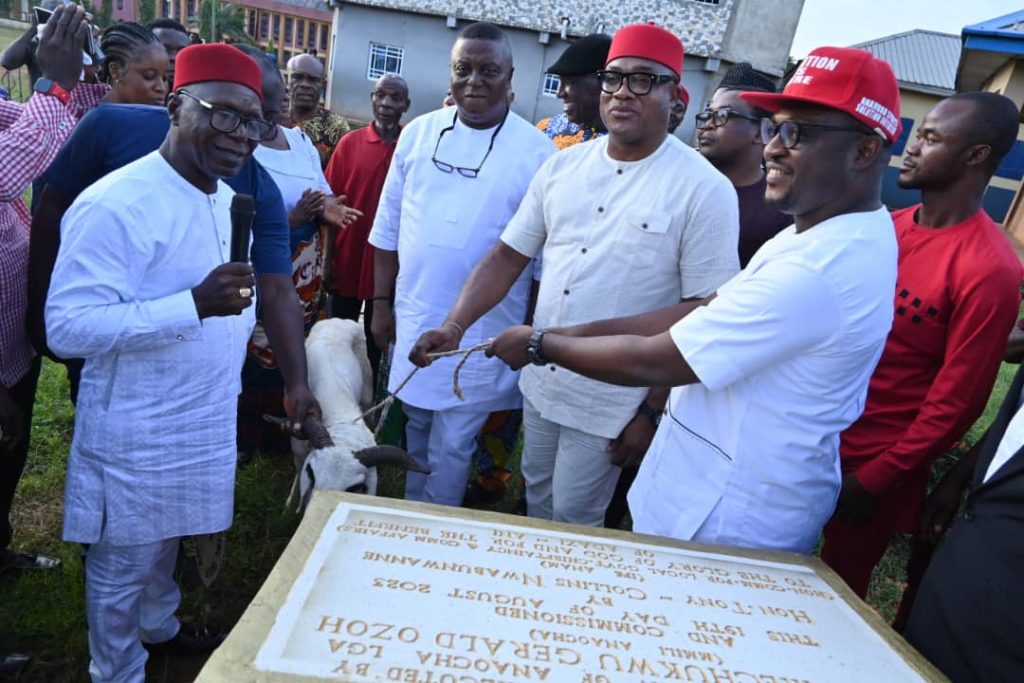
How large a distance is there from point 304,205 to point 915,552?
11.9 feet

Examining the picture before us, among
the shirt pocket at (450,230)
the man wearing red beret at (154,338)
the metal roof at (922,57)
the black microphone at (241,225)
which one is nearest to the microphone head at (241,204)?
the black microphone at (241,225)

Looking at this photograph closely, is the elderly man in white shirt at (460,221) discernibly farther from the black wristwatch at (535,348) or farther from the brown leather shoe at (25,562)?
the brown leather shoe at (25,562)

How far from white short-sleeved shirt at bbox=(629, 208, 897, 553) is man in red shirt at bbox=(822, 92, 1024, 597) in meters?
0.62

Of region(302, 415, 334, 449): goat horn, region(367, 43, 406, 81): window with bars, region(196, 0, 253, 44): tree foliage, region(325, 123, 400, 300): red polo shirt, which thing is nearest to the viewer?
region(302, 415, 334, 449): goat horn

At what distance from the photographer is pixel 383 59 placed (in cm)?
2509

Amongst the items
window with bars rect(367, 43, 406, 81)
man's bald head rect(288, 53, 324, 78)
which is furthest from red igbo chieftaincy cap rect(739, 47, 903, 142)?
window with bars rect(367, 43, 406, 81)

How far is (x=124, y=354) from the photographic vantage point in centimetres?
206

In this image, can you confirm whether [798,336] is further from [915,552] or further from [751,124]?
[751,124]

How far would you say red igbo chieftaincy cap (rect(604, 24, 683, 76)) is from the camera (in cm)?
255

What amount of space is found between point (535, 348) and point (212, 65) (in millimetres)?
1348

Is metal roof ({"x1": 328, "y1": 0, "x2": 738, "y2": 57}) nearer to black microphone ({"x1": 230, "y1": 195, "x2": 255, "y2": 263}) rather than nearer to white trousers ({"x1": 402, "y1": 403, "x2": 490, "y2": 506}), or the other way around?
white trousers ({"x1": 402, "y1": 403, "x2": 490, "y2": 506})

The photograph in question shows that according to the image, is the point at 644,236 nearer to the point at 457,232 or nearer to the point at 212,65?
the point at 457,232

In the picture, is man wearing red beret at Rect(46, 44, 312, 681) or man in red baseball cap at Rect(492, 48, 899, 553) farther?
man wearing red beret at Rect(46, 44, 312, 681)

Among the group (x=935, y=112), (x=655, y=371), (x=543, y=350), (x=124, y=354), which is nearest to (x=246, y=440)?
(x=124, y=354)
